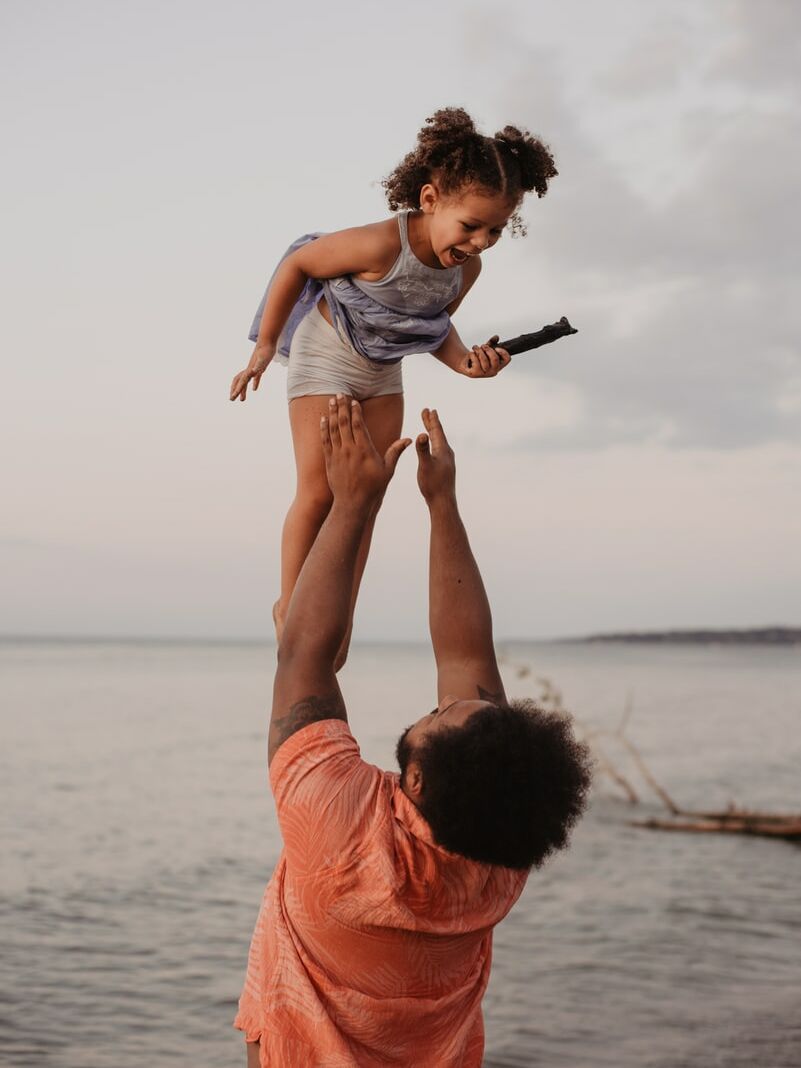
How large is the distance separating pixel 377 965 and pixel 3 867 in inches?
547

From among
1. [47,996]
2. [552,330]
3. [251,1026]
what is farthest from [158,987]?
[552,330]

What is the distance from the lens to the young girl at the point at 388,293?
3137 millimetres

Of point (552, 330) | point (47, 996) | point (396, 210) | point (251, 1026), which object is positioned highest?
point (396, 210)

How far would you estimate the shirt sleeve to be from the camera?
8.52 ft

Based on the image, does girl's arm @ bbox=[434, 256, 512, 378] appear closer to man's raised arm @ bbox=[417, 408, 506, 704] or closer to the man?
man's raised arm @ bbox=[417, 408, 506, 704]

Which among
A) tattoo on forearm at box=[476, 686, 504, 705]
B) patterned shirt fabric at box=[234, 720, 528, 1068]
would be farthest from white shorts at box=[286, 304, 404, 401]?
patterned shirt fabric at box=[234, 720, 528, 1068]

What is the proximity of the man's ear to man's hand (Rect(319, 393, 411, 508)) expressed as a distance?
63 cm

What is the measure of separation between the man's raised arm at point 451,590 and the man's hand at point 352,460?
14 centimetres

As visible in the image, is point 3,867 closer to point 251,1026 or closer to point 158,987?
point 158,987

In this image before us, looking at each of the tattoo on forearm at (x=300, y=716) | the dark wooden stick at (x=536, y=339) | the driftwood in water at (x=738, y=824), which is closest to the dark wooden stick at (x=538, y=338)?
the dark wooden stick at (x=536, y=339)

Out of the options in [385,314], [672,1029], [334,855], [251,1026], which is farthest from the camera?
[672,1029]

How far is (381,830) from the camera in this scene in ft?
8.63

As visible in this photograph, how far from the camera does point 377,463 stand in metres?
2.86

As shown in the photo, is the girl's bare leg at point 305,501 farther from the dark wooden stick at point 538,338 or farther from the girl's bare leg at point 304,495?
the dark wooden stick at point 538,338
